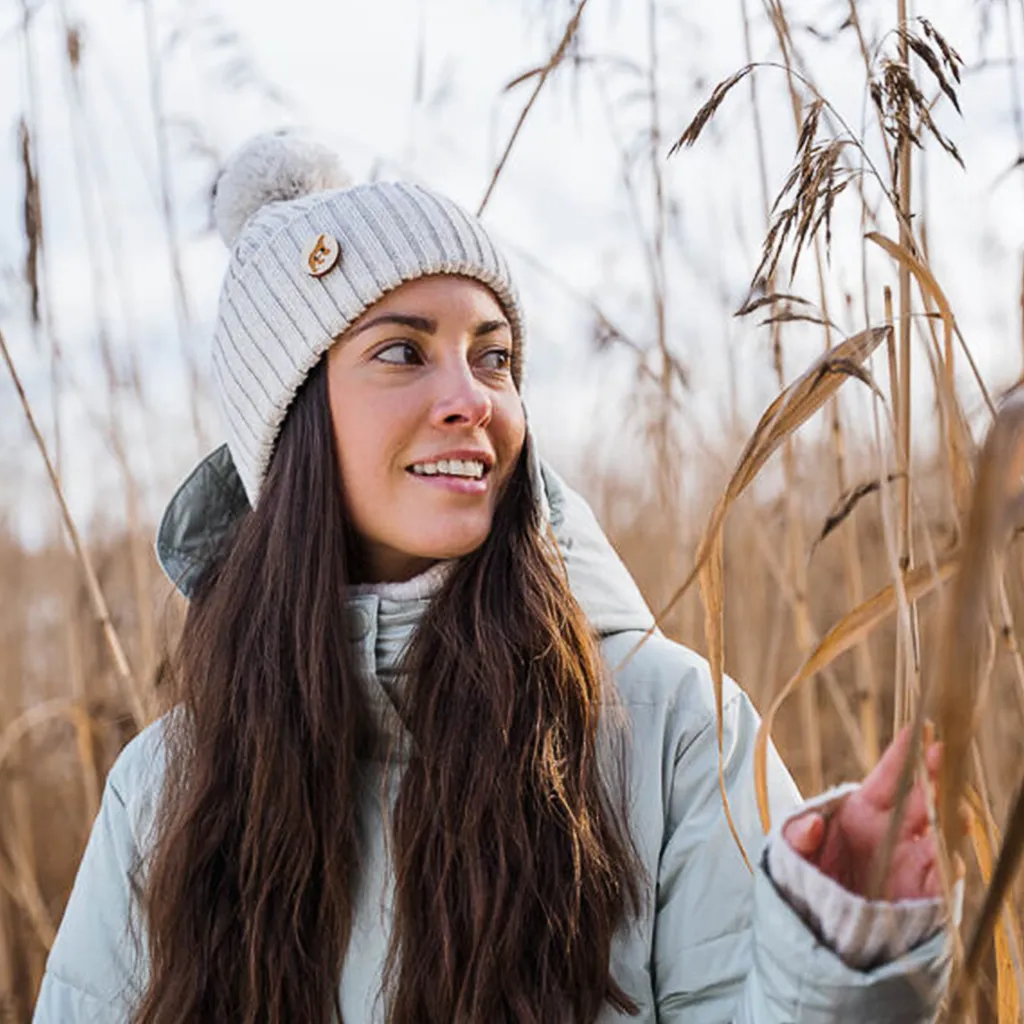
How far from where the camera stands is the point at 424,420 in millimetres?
1354

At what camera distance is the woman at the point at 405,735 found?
1.24 meters

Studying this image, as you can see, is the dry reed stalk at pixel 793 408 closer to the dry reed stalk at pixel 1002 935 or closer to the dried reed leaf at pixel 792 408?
the dried reed leaf at pixel 792 408

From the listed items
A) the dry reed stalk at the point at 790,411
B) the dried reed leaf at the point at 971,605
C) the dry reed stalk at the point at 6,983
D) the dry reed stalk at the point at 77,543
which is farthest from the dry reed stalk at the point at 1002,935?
the dry reed stalk at the point at 6,983

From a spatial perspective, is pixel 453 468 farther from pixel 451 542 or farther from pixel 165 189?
pixel 165 189

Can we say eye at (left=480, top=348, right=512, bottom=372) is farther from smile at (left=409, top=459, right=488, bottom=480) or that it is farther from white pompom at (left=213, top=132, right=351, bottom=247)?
white pompom at (left=213, top=132, right=351, bottom=247)

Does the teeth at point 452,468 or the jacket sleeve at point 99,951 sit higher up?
the teeth at point 452,468

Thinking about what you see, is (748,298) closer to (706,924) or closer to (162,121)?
(706,924)

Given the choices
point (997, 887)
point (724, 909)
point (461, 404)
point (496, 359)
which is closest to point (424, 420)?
point (461, 404)

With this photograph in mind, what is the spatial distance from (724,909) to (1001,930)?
0.35 meters

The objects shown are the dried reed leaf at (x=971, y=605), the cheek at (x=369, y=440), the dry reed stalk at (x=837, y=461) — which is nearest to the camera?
the dried reed leaf at (x=971, y=605)

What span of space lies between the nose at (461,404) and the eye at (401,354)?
6cm

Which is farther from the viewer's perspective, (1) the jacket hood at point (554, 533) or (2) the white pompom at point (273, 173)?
(2) the white pompom at point (273, 173)

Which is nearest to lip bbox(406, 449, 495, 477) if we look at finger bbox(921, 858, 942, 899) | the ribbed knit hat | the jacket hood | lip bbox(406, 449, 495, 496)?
lip bbox(406, 449, 495, 496)

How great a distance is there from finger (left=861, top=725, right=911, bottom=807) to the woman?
327 mm
